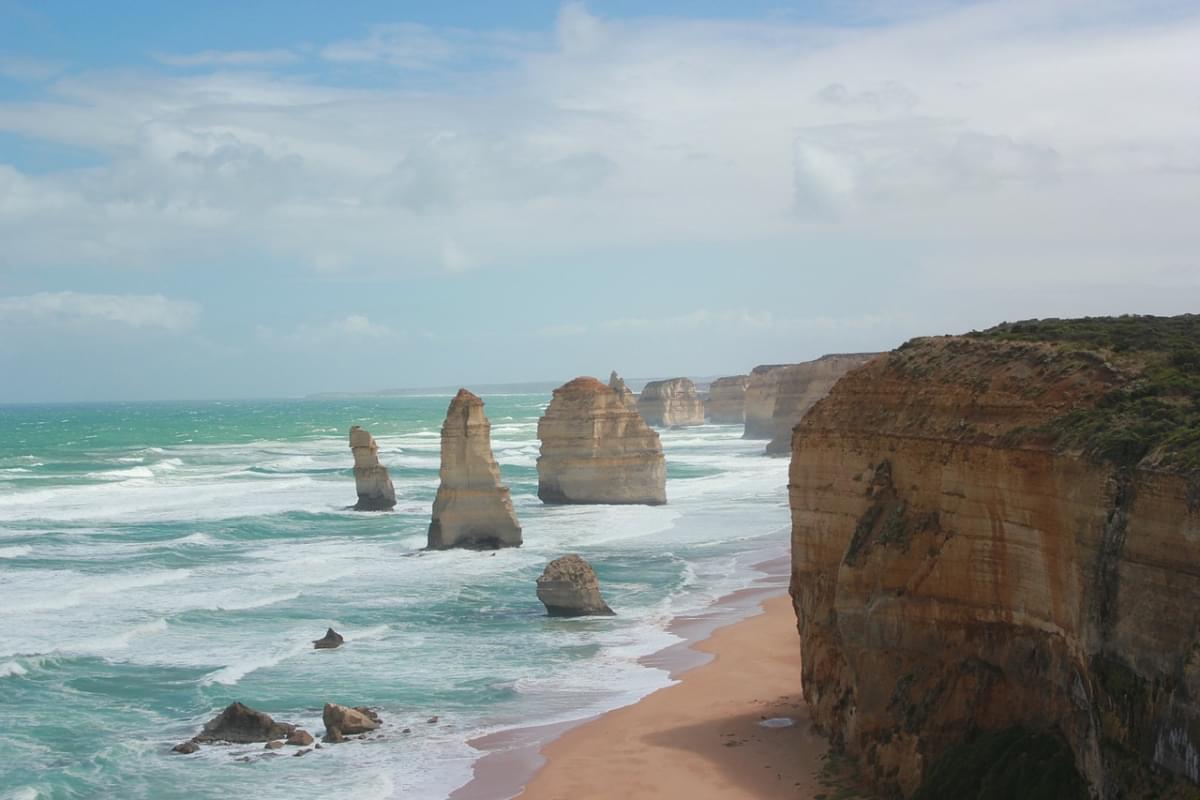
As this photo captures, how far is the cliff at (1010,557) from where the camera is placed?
12.7 metres

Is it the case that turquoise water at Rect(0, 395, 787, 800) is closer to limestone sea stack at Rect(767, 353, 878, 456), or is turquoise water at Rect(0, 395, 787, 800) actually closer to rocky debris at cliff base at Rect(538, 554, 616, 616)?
rocky debris at cliff base at Rect(538, 554, 616, 616)

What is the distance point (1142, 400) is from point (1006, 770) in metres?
4.21

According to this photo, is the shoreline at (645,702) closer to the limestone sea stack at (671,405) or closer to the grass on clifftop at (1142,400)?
the grass on clifftop at (1142,400)

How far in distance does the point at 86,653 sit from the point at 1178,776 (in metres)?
23.4

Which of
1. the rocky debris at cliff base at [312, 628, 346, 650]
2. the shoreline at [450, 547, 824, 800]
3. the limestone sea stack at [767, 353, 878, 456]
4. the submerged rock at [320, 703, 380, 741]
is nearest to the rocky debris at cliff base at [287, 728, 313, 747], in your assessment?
the submerged rock at [320, 703, 380, 741]

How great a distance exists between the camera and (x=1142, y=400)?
48.6ft

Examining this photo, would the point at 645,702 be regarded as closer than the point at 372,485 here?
Yes

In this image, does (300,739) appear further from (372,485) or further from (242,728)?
(372,485)

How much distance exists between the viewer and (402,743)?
877 inches

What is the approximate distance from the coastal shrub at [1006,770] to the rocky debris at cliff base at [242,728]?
1109cm

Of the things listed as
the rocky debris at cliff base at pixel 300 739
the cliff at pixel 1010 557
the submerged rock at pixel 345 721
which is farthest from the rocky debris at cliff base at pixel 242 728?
the cliff at pixel 1010 557

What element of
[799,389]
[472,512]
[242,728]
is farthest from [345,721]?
[799,389]

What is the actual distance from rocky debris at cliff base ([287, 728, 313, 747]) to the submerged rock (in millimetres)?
320

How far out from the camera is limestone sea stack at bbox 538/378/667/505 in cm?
5625
